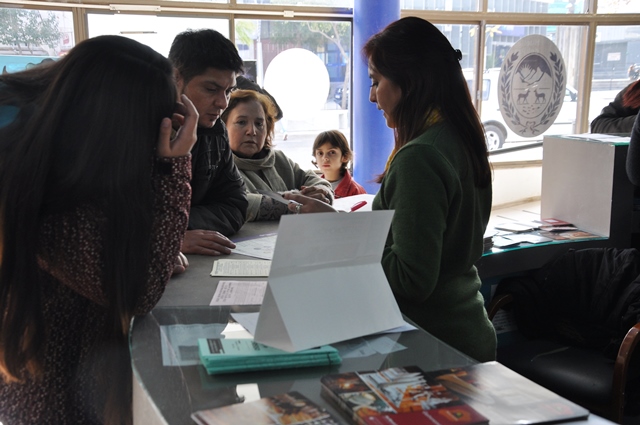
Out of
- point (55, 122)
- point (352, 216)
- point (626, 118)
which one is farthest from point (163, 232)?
point (626, 118)

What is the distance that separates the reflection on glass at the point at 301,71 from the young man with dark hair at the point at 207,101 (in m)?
3.61

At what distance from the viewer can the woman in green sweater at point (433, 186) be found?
59.6 inches

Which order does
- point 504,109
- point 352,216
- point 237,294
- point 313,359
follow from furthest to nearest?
point 504,109 → point 237,294 → point 352,216 → point 313,359

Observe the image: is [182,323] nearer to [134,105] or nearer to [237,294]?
[237,294]

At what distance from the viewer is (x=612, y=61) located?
25.9 feet

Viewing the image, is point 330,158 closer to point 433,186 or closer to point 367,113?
point 367,113

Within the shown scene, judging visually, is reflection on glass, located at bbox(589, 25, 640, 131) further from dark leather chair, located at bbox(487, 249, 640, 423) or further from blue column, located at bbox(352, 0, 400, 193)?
dark leather chair, located at bbox(487, 249, 640, 423)

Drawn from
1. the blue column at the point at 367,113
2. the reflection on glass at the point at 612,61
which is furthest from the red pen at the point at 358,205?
the reflection on glass at the point at 612,61

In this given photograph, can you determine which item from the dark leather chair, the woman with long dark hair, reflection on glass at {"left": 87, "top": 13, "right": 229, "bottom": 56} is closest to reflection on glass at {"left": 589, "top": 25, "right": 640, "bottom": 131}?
reflection on glass at {"left": 87, "top": 13, "right": 229, "bottom": 56}

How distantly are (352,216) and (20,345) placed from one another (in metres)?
0.73

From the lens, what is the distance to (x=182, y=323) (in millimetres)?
1380

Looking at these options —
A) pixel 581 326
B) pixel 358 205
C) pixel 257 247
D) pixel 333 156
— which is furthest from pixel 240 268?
pixel 333 156

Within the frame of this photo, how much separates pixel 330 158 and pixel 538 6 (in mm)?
3973

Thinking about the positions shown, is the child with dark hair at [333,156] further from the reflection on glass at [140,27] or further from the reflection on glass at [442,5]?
the reflection on glass at [442,5]
